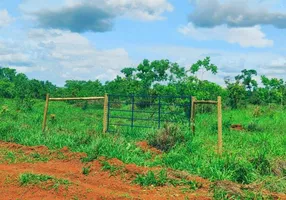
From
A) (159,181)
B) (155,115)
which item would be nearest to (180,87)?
(155,115)

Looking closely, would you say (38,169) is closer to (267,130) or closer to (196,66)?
(267,130)

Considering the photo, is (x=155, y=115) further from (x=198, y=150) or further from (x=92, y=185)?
(x=92, y=185)

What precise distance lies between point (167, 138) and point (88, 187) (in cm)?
397

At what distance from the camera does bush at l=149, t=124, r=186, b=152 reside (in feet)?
35.3

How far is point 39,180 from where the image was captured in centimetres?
743

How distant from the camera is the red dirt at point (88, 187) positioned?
6816mm

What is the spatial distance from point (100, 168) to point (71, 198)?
199 cm

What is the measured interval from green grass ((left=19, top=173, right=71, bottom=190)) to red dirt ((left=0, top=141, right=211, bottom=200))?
3.5 inches

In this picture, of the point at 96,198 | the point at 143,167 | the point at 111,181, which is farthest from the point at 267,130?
the point at 96,198

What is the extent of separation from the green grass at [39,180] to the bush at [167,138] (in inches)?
153

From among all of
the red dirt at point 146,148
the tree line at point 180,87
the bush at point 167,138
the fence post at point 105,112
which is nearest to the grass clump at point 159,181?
the red dirt at point 146,148

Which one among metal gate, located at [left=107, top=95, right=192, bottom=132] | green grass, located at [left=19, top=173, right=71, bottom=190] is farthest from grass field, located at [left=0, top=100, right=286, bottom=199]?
green grass, located at [left=19, top=173, right=71, bottom=190]

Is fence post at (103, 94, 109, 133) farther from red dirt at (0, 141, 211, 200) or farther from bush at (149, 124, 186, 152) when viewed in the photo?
red dirt at (0, 141, 211, 200)

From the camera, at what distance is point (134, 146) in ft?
35.1
